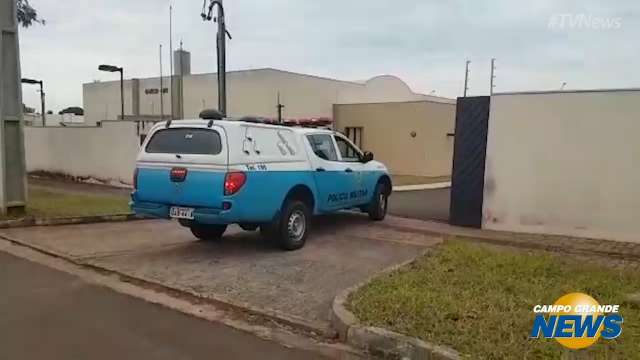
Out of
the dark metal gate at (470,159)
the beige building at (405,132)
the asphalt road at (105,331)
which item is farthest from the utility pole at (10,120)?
the beige building at (405,132)

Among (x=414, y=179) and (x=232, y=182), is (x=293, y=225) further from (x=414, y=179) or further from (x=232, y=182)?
(x=414, y=179)

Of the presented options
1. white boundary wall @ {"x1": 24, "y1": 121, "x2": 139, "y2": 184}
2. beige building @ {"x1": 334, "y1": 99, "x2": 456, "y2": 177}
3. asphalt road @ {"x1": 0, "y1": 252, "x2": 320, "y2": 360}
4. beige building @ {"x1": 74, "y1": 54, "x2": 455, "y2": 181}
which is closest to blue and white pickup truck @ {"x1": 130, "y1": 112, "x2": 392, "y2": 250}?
asphalt road @ {"x1": 0, "y1": 252, "x2": 320, "y2": 360}

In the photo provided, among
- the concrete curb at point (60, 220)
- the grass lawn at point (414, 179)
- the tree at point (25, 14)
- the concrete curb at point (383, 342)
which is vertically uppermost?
the tree at point (25, 14)

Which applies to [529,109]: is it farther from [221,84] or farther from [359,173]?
[221,84]

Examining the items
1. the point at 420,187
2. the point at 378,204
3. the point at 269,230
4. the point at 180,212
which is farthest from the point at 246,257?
the point at 420,187

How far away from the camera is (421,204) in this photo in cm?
1595

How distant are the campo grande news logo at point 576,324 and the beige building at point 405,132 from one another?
70.9 ft

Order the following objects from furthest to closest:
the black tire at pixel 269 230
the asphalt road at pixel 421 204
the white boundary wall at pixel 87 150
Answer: the white boundary wall at pixel 87 150 < the asphalt road at pixel 421 204 < the black tire at pixel 269 230

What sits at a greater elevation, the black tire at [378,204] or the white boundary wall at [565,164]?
the white boundary wall at [565,164]

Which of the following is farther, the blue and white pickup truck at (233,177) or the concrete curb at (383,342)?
the blue and white pickup truck at (233,177)

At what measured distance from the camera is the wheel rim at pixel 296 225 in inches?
→ 338

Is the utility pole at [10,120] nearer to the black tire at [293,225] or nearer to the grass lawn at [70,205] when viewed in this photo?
the grass lawn at [70,205]

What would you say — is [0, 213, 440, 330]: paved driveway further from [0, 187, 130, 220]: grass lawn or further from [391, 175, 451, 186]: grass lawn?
[391, 175, 451, 186]: grass lawn

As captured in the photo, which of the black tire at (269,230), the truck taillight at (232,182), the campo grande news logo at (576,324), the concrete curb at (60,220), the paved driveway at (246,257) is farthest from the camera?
the concrete curb at (60,220)
